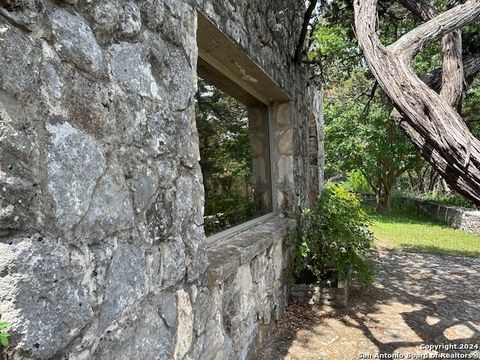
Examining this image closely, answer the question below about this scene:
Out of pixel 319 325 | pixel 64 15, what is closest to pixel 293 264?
pixel 319 325

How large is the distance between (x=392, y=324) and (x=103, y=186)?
299cm

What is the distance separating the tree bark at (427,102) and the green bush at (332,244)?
1.94m

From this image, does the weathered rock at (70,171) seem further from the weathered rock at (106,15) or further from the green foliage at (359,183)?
the green foliage at (359,183)

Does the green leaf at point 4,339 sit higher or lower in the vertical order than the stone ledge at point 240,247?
higher

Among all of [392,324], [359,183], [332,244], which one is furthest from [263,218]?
[359,183]

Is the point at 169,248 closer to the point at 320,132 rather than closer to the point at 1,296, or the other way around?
the point at 1,296

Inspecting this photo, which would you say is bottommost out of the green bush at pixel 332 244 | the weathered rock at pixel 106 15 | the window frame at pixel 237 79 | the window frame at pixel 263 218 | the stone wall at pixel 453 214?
the stone wall at pixel 453 214

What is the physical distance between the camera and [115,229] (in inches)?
45.8

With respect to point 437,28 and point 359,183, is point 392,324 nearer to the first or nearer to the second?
point 437,28

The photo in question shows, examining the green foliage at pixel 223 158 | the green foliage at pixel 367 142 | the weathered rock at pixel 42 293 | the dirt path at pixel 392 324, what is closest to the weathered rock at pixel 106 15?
the weathered rock at pixel 42 293

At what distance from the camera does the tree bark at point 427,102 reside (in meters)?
1.71

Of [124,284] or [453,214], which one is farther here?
[453,214]

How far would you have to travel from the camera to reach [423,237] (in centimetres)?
773

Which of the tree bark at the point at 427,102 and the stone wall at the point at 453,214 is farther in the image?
the stone wall at the point at 453,214
